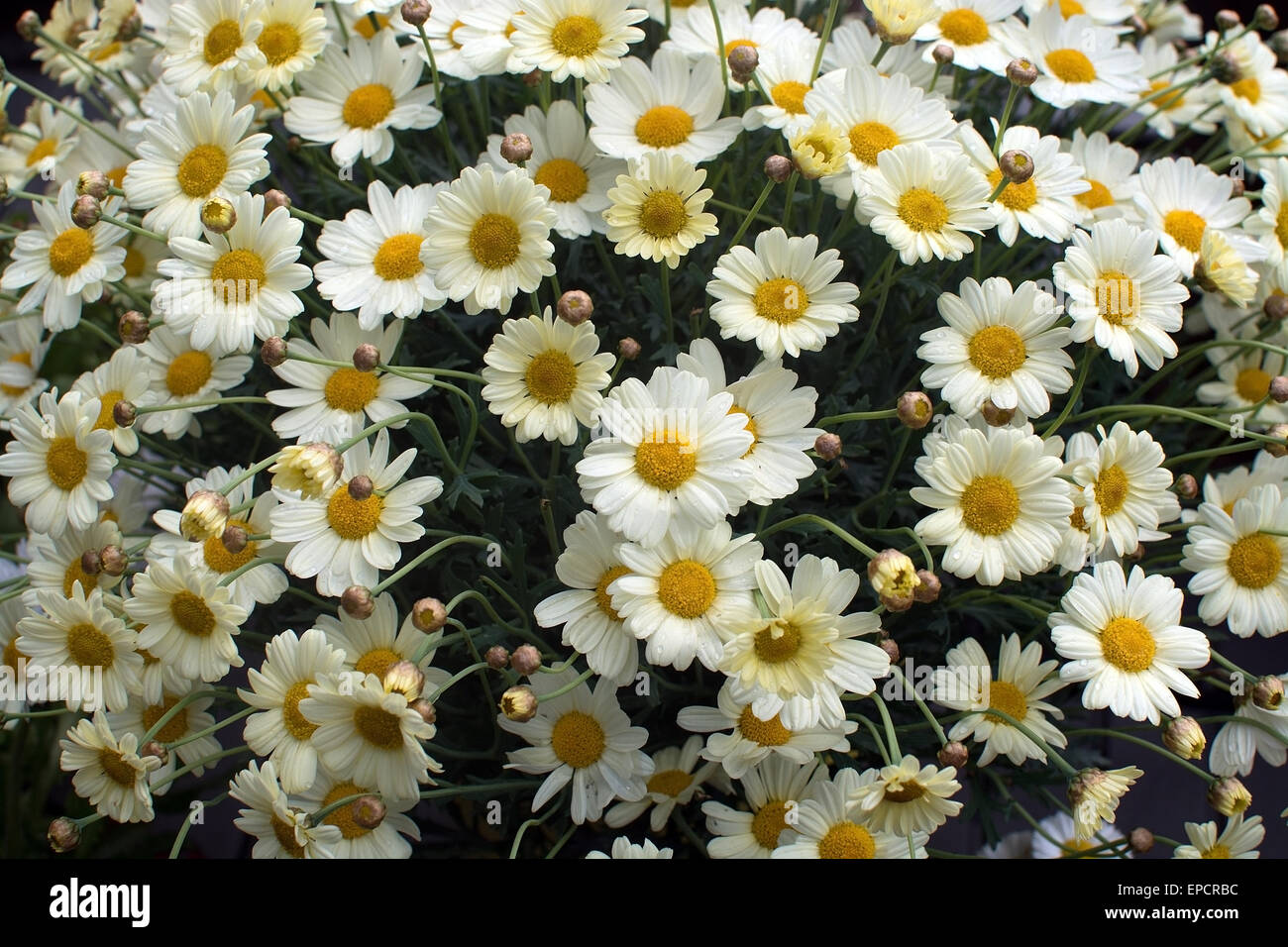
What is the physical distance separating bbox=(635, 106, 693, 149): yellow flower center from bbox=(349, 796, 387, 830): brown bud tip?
0.84 m

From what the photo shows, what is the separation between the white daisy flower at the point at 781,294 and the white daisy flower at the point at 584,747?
432 mm

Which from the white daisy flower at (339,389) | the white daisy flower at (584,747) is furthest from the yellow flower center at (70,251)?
the white daisy flower at (584,747)

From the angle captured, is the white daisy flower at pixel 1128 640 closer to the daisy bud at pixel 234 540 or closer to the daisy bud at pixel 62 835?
the daisy bud at pixel 234 540

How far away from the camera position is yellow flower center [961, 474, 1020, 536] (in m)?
1.09

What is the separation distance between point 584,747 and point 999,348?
65 centimetres

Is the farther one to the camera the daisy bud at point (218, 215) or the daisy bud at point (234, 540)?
the daisy bud at point (218, 215)

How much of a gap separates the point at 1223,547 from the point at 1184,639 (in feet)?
0.52

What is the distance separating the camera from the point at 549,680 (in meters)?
1.15

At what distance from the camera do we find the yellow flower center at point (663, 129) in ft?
4.27

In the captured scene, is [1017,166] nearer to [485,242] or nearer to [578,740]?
[485,242]

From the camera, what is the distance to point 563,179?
51.6 inches

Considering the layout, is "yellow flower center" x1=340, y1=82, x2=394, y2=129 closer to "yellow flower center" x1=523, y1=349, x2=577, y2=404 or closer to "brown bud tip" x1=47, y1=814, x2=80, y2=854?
"yellow flower center" x1=523, y1=349, x2=577, y2=404
